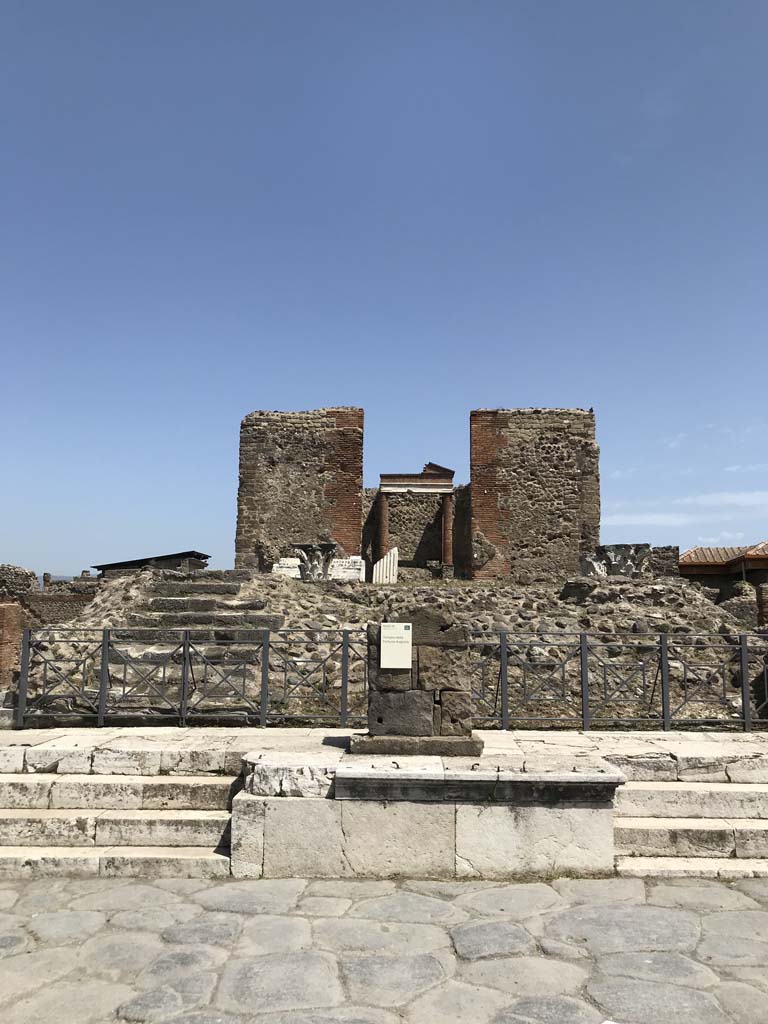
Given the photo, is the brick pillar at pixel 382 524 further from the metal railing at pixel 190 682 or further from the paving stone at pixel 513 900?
the paving stone at pixel 513 900

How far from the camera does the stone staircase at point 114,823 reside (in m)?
4.50

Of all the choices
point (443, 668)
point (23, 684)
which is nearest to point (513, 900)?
point (443, 668)

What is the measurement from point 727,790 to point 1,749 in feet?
17.5

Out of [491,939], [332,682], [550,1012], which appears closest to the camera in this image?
[550,1012]

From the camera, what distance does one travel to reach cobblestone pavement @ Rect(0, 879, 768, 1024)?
2.95 m

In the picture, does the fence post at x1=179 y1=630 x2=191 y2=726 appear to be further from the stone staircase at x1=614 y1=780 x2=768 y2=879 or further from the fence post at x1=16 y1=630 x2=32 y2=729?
the stone staircase at x1=614 y1=780 x2=768 y2=879

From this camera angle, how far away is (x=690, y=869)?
4445 millimetres

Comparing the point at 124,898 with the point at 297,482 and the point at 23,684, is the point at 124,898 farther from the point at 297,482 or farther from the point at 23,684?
the point at 297,482

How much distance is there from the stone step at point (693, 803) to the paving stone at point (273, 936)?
2.44m

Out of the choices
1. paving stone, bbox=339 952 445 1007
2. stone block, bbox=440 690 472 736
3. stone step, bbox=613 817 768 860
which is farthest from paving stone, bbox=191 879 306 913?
stone step, bbox=613 817 768 860

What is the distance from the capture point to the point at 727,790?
4.99 m

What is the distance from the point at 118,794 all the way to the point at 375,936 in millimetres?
2372

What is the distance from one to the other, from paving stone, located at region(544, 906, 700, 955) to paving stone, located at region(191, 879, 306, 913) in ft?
4.77

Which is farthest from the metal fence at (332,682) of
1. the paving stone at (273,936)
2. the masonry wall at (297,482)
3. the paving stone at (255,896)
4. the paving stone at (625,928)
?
the masonry wall at (297,482)
